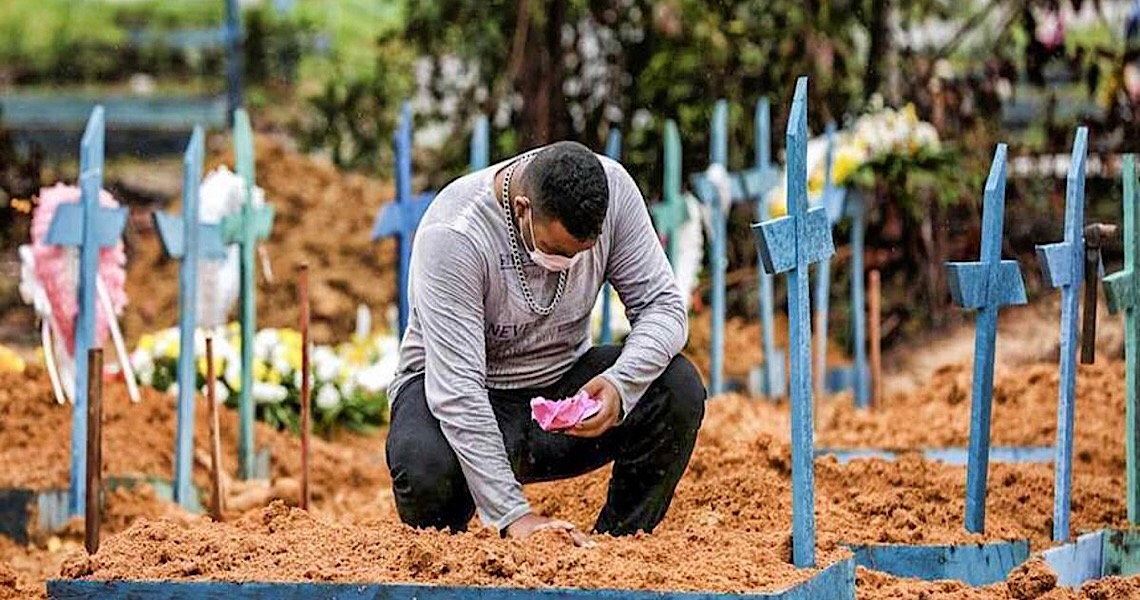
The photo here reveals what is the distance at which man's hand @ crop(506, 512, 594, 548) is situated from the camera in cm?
484

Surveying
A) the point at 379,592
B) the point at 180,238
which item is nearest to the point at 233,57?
the point at 180,238

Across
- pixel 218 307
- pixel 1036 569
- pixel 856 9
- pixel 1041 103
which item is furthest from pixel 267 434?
pixel 1041 103

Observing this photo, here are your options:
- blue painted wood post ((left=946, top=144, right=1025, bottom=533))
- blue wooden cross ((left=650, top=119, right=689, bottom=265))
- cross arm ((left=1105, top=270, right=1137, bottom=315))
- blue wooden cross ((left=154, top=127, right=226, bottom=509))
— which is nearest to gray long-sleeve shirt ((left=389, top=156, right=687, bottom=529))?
blue painted wood post ((left=946, top=144, right=1025, bottom=533))

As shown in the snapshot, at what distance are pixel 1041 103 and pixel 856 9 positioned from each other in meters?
1.54

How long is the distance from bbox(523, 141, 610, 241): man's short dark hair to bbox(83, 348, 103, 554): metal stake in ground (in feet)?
4.54

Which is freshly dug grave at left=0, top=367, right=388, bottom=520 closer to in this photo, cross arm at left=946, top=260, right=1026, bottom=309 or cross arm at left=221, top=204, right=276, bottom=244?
cross arm at left=221, top=204, right=276, bottom=244

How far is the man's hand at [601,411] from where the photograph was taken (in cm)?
518

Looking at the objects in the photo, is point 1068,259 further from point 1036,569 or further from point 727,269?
point 727,269

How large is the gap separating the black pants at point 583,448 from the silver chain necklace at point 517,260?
272mm

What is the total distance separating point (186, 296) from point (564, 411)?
274 centimetres

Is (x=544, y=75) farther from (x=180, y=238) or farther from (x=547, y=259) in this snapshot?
(x=547, y=259)

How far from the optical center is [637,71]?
12930mm

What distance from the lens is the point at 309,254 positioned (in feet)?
41.8

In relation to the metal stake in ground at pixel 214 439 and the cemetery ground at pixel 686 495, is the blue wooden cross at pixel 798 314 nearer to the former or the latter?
the cemetery ground at pixel 686 495
